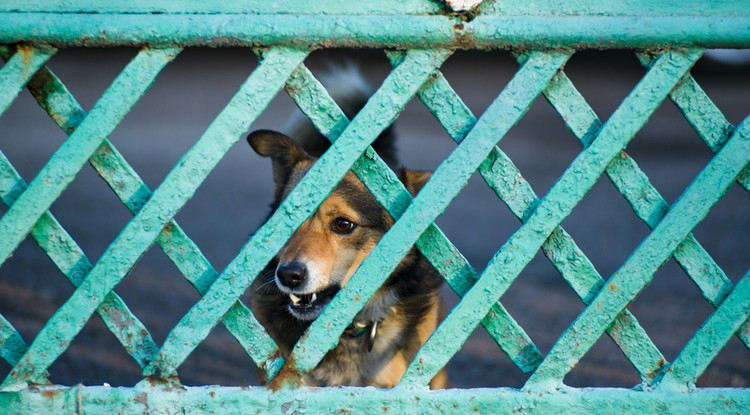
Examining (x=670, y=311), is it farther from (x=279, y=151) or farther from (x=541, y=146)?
(x=541, y=146)

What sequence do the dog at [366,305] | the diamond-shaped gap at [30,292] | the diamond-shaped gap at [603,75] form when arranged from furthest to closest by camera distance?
the diamond-shaped gap at [603,75], the diamond-shaped gap at [30,292], the dog at [366,305]

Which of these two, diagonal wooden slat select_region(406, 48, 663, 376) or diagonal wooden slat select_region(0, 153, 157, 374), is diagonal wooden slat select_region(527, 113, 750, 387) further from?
diagonal wooden slat select_region(0, 153, 157, 374)

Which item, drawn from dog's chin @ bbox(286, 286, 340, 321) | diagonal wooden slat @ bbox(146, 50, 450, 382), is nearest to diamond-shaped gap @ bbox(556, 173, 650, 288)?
dog's chin @ bbox(286, 286, 340, 321)

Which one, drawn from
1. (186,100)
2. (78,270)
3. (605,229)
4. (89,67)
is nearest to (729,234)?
(605,229)

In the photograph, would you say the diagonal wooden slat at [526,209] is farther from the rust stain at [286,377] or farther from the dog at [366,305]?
the dog at [366,305]

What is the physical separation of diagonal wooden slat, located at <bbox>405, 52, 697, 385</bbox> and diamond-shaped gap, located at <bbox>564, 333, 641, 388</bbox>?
1.92m

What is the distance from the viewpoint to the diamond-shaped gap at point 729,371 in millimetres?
3596

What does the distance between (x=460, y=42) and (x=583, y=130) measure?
0.42 m

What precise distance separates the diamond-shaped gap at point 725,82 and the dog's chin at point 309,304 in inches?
268

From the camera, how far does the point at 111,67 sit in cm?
911

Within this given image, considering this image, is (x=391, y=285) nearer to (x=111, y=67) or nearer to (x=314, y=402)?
(x=314, y=402)

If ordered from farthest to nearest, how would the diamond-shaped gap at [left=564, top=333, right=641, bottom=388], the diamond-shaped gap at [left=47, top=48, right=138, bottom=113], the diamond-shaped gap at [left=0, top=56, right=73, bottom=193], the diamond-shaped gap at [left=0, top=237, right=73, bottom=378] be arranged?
1. the diamond-shaped gap at [left=47, top=48, right=138, bottom=113]
2. the diamond-shaped gap at [left=0, top=56, right=73, bottom=193]
3. the diamond-shaped gap at [left=0, top=237, right=73, bottom=378]
4. the diamond-shaped gap at [left=564, top=333, right=641, bottom=388]

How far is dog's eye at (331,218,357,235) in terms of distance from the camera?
2.89m

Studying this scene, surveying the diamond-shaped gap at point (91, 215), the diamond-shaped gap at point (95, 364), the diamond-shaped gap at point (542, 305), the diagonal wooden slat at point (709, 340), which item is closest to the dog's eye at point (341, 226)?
the diagonal wooden slat at point (709, 340)
